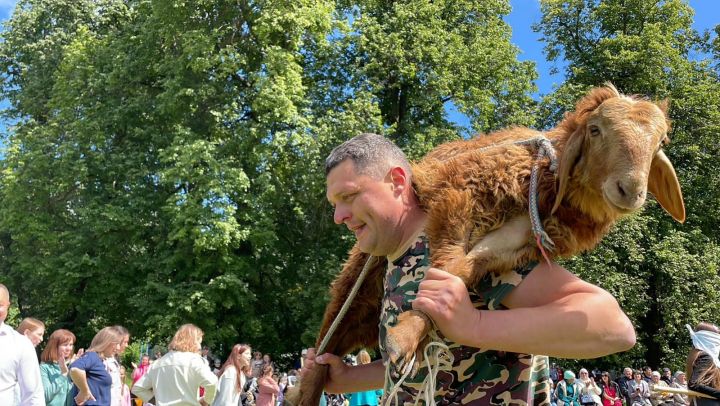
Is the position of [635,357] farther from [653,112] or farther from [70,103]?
[653,112]

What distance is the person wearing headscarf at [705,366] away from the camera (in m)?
6.24

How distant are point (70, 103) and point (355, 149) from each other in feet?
65.9

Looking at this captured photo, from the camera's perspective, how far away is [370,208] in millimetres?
2232

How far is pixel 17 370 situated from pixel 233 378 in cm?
328

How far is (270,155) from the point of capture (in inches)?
742

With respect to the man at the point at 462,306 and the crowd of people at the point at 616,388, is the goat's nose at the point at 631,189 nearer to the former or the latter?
the man at the point at 462,306

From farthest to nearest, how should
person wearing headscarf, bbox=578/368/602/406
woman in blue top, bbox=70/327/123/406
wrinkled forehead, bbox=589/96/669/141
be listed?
person wearing headscarf, bbox=578/368/602/406, woman in blue top, bbox=70/327/123/406, wrinkled forehead, bbox=589/96/669/141

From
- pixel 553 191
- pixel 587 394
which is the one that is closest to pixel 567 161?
pixel 553 191

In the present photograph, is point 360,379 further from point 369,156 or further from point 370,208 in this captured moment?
point 369,156

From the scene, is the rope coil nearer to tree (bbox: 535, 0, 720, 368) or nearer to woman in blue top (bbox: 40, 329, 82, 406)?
woman in blue top (bbox: 40, 329, 82, 406)

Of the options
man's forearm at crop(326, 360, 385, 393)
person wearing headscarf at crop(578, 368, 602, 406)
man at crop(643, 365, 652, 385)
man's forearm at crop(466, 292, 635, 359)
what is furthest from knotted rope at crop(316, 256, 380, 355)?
man at crop(643, 365, 652, 385)

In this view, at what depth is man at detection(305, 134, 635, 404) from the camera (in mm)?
1719

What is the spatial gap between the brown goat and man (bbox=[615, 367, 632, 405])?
61.8ft

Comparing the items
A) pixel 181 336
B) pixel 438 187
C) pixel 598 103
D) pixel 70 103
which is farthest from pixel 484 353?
pixel 70 103
